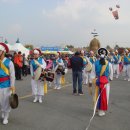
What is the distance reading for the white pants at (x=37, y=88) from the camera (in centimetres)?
1188

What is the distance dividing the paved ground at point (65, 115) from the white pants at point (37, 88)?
364 millimetres

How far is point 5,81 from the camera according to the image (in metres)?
8.31

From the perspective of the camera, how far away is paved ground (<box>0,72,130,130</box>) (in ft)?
26.6

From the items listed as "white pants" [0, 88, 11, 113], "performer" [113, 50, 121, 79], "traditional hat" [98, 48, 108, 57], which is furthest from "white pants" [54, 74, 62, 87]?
"performer" [113, 50, 121, 79]

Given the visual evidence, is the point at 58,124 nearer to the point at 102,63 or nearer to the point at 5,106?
the point at 5,106

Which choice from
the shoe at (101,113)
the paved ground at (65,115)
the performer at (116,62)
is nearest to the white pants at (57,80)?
the paved ground at (65,115)

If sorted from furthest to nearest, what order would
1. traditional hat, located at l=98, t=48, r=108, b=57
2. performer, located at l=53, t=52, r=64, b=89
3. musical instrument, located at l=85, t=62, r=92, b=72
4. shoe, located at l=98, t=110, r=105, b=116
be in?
musical instrument, located at l=85, t=62, r=92, b=72 → performer, located at l=53, t=52, r=64, b=89 → traditional hat, located at l=98, t=48, r=108, b=57 → shoe, located at l=98, t=110, r=105, b=116

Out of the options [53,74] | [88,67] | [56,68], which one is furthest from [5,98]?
[88,67]

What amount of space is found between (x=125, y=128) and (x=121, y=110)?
2.46m

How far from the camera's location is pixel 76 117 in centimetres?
925

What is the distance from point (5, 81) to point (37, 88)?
12.3ft

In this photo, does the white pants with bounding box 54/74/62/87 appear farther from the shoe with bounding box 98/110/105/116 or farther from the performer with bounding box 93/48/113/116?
the shoe with bounding box 98/110/105/116

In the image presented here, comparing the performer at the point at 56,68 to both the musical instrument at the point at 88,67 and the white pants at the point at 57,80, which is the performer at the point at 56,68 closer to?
the white pants at the point at 57,80

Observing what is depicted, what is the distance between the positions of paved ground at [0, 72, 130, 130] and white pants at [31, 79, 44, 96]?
1.19ft
